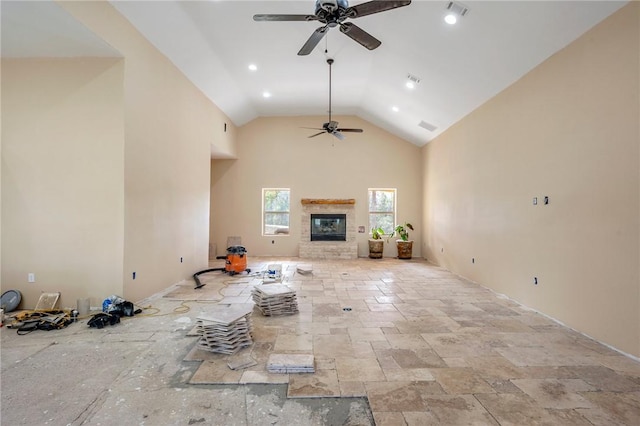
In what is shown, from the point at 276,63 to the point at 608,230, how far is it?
18.7 feet

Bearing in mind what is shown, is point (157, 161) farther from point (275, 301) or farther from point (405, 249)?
point (405, 249)

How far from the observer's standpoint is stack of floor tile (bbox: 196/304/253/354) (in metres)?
2.71

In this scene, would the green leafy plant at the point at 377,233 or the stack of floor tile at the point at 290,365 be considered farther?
the green leafy plant at the point at 377,233

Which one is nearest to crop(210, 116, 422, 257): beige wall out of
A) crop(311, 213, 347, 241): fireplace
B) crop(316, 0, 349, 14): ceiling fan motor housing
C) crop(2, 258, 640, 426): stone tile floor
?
crop(311, 213, 347, 241): fireplace

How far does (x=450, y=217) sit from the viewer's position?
6762mm

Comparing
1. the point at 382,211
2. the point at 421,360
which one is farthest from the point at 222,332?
the point at 382,211

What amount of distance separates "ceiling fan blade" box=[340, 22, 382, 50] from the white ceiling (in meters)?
1.01

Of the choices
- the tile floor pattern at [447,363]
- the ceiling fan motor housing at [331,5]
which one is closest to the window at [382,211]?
the tile floor pattern at [447,363]

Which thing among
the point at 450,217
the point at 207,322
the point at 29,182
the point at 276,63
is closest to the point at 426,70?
the point at 276,63

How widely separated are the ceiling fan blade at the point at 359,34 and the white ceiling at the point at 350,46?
1008 mm

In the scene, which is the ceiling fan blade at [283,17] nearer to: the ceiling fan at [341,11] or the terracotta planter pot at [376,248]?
the ceiling fan at [341,11]

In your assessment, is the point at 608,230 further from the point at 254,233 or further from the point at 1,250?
the point at 254,233

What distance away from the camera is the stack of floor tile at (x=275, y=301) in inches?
146

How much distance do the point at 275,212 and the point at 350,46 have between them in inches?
205
